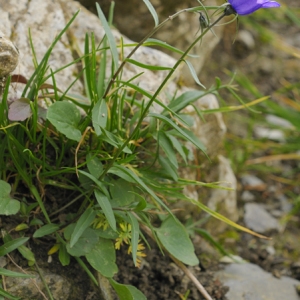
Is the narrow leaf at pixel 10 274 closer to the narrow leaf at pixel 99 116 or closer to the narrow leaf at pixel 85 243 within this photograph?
the narrow leaf at pixel 85 243

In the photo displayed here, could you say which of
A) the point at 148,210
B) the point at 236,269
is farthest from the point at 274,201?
the point at 148,210

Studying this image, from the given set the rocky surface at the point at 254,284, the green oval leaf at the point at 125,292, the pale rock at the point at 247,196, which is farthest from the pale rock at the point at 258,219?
the green oval leaf at the point at 125,292

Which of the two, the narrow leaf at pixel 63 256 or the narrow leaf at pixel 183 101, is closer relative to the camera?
the narrow leaf at pixel 63 256

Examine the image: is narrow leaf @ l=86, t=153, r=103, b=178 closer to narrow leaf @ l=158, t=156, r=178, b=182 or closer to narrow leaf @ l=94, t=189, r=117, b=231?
narrow leaf @ l=94, t=189, r=117, b=231

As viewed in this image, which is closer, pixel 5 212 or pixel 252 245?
pixel 5 212

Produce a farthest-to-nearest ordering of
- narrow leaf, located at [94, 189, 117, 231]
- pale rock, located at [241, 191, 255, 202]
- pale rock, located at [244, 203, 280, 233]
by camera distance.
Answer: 1. pale rock, located at [241, 191, 255, 202]
2. pale rock, located at [244, 203, 280, 233]
3. narrow leaf, located at [94, 189, 117, 231]

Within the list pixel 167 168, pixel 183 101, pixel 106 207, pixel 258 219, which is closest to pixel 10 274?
pixel 106 207

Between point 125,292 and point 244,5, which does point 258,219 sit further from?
point 244,5

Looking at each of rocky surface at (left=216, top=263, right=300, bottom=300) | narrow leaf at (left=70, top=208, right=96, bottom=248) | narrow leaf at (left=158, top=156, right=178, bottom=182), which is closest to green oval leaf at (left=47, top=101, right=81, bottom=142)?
narrow leaf at (left=70, top=208, right=96, bottom=248)

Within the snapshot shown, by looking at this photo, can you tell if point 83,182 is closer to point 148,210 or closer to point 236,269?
point 148,210
